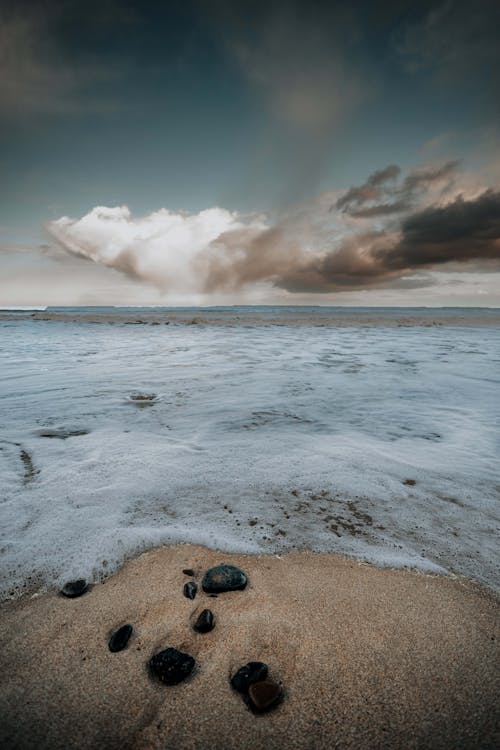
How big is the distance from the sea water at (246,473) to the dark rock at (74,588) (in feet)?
0.21

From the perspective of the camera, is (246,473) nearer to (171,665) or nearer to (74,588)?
(74,588)

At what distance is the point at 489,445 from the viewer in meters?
3.47

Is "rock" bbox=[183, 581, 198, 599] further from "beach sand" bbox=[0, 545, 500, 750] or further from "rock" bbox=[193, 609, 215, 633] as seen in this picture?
"rock" bbox=[193, 609, 215, 633]

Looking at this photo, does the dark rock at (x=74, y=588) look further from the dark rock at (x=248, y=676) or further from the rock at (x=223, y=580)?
the dark rock at (x=248, y=676)

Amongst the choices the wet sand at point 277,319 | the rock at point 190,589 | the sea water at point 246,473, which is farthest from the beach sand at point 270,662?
the wet sand at point 277,319

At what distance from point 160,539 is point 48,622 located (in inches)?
25.8

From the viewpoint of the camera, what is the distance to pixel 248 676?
1.21 m

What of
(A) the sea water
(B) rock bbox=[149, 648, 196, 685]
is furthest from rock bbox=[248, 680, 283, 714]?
(A) the sea water

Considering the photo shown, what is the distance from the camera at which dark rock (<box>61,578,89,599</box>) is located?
1596 millimetres

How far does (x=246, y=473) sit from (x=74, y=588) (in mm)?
1459

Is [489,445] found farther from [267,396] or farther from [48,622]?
[48,622]

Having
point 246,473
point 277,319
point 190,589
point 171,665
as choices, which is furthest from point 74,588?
point 277,319

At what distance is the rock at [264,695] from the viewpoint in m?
1.12

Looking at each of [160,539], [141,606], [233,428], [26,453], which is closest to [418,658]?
[141,606]
